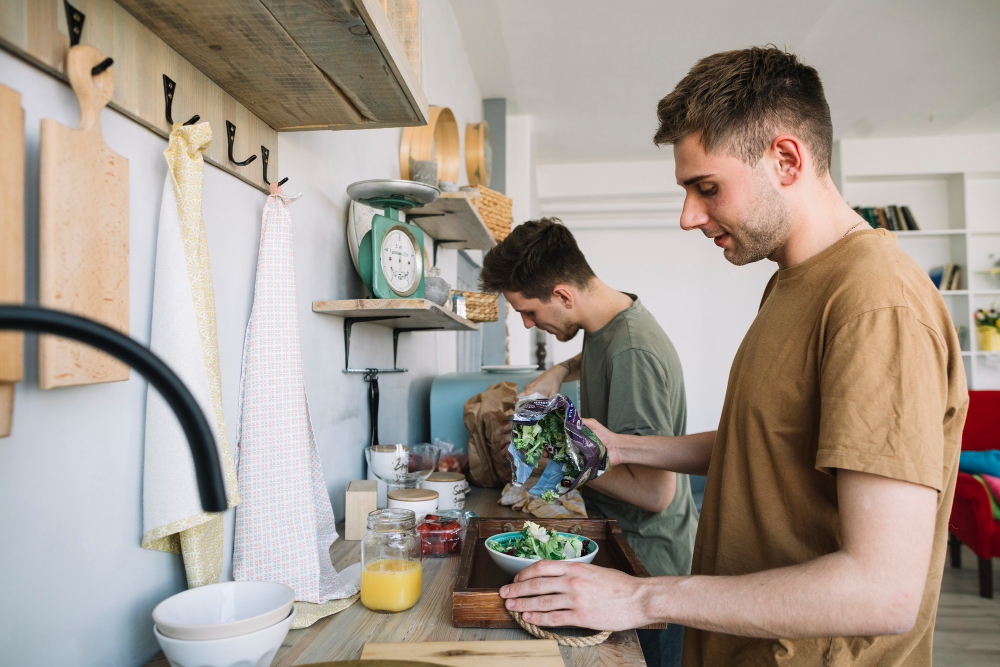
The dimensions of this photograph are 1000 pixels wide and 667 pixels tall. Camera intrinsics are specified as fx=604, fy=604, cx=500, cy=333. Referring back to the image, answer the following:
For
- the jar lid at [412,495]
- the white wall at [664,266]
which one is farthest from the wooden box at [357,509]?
the white wall at [664,266]

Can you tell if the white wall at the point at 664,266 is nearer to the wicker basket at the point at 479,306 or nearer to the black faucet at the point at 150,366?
the wicker basket at the point at 479,306

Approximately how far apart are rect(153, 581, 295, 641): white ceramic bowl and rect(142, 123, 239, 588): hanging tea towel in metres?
0.06

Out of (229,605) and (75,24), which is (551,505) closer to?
(229,605)

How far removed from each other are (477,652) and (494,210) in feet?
6.40

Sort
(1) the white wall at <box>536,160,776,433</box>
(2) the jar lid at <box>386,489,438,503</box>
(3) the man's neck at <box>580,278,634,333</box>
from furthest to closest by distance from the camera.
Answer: (1) the white wall at <box>536,160,776,433</box> → (3) the man's neck at <box>580,278,634,333</box> → (2) the jar lid at <box>386,489,438,503</box>

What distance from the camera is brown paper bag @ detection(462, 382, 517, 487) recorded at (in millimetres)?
2008

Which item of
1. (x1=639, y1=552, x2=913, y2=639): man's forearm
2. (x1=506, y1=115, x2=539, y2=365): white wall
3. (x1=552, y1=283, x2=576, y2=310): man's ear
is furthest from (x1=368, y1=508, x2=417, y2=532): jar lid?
(x1=506, y1=115, x2=539, y2=365): white wall

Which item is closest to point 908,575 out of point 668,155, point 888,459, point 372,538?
point 888,459

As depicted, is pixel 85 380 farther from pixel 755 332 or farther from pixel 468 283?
pixel 468 283

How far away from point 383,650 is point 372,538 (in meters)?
0.25

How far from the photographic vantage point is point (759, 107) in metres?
0.99

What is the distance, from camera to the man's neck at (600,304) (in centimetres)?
185

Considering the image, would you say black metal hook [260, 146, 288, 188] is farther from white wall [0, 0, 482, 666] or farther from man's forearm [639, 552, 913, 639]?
man's forearm [639, 552, 913, 639]

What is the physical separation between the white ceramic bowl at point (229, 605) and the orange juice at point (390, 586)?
0.23 metres
